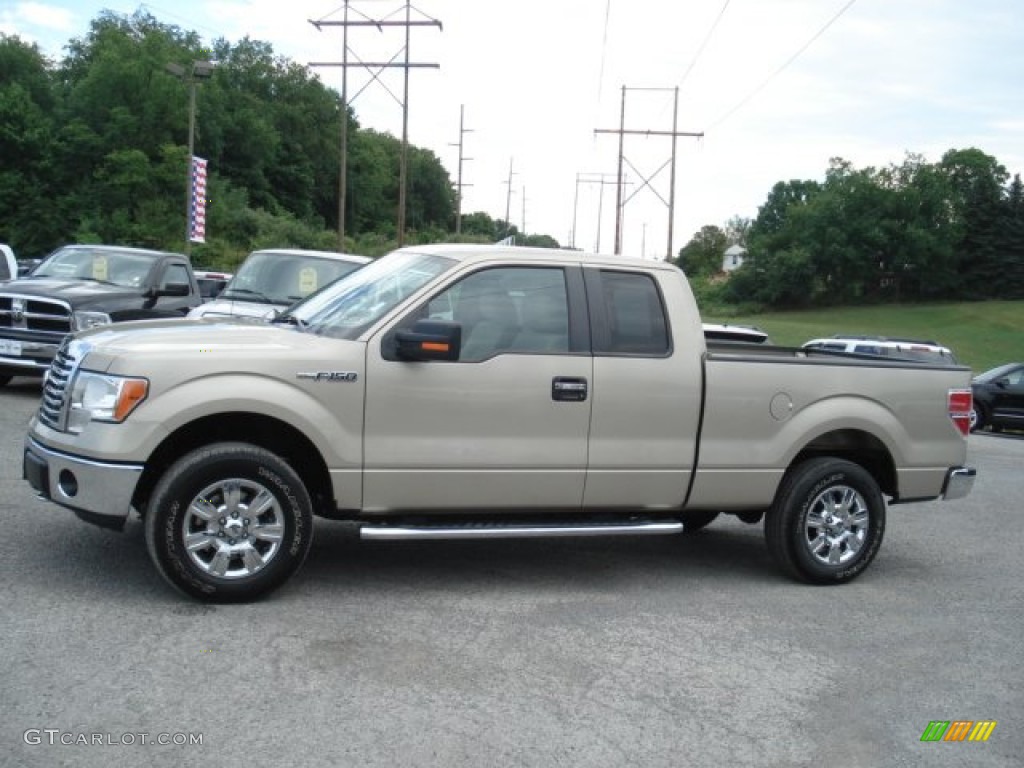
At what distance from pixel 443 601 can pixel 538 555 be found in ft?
4.70

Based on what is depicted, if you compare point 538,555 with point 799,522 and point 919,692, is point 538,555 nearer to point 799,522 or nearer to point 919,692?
point 799,522

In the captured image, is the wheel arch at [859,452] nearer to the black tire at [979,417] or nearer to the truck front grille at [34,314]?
the truck front grille at [34,314]

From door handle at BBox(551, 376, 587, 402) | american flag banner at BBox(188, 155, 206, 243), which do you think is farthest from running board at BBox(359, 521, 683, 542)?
american flag banner at BBox(188, 155, 206, 243)

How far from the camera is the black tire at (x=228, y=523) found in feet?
18.3

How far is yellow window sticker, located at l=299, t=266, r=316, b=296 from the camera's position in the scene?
1351 cm

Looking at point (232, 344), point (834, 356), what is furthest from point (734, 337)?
point (232, 344)

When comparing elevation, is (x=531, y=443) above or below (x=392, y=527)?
above

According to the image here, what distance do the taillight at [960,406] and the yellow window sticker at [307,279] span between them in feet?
26.9

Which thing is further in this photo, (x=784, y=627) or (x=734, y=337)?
(x=734, y=337)

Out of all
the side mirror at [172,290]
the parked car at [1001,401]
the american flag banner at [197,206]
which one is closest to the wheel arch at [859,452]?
→ the side mirror at [172,290]

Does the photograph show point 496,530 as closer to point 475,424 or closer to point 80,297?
point 475,424

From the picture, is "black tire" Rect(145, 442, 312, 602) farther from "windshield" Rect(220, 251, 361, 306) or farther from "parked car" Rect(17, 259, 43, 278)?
"parked car" Rect(17, 259, 43, 278)

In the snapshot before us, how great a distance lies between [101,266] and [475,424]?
9.84 metres

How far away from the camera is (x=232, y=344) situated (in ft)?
19.1
